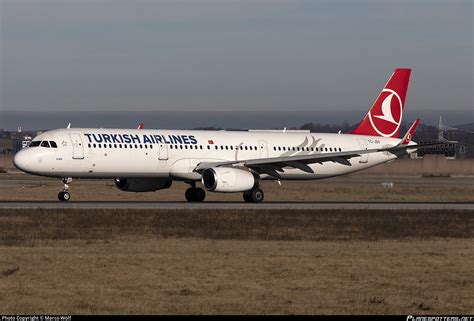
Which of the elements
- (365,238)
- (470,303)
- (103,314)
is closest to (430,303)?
(470,303)

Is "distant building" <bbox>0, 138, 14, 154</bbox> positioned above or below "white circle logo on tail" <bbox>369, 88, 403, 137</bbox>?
above

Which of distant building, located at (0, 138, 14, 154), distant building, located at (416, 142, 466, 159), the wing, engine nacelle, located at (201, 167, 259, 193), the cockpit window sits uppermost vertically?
distant building, located at (0, 138, 14, 154)

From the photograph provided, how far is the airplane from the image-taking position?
150 ft

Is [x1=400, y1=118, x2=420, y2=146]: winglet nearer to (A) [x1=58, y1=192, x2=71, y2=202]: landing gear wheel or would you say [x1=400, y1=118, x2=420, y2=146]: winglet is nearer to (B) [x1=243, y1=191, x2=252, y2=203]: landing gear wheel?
(B) [x1=243, y1=191, x2=252, y2=203]: landing gear wheel

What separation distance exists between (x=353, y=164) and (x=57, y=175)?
683 inches

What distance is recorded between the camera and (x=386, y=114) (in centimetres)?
5741

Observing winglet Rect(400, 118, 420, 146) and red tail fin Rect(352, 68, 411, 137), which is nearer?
winglet Rect(400, 118, 420, 146)

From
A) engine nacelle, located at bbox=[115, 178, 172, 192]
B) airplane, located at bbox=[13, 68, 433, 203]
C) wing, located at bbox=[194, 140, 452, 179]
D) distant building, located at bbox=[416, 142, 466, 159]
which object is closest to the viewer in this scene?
airplane, located at bbox=[13, 68, 433, 203]

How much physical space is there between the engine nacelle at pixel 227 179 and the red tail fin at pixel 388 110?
12325mm

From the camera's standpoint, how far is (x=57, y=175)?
45625mm

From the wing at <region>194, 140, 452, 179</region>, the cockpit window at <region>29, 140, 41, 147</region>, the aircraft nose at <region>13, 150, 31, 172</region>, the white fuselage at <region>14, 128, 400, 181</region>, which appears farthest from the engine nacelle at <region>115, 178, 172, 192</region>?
the aircraft nose at <region>13, 150, 31, 172</region>

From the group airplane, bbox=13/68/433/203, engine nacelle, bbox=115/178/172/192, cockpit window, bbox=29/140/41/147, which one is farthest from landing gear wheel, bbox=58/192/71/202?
engine nacelle, bbox=115/178/172/192

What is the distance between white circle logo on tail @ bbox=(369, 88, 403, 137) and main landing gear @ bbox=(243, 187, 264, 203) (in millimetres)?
11378

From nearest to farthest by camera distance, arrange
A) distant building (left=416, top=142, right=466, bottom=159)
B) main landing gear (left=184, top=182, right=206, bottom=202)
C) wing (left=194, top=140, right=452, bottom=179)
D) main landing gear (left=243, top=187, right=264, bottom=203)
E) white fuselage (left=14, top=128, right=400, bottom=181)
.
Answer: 1. white fuselage (left=14, top=128, right=400, bottom=181)
2. wing (left=194, top=140, right=452, bottom=179)
3. main landing gear (left=243, top=187, right=264, bottom=203)
4. main landing gear (left=184, top=182, right=206, bottom=202)
5. distant building (left=416, top=142, right=466, bottom=159)
